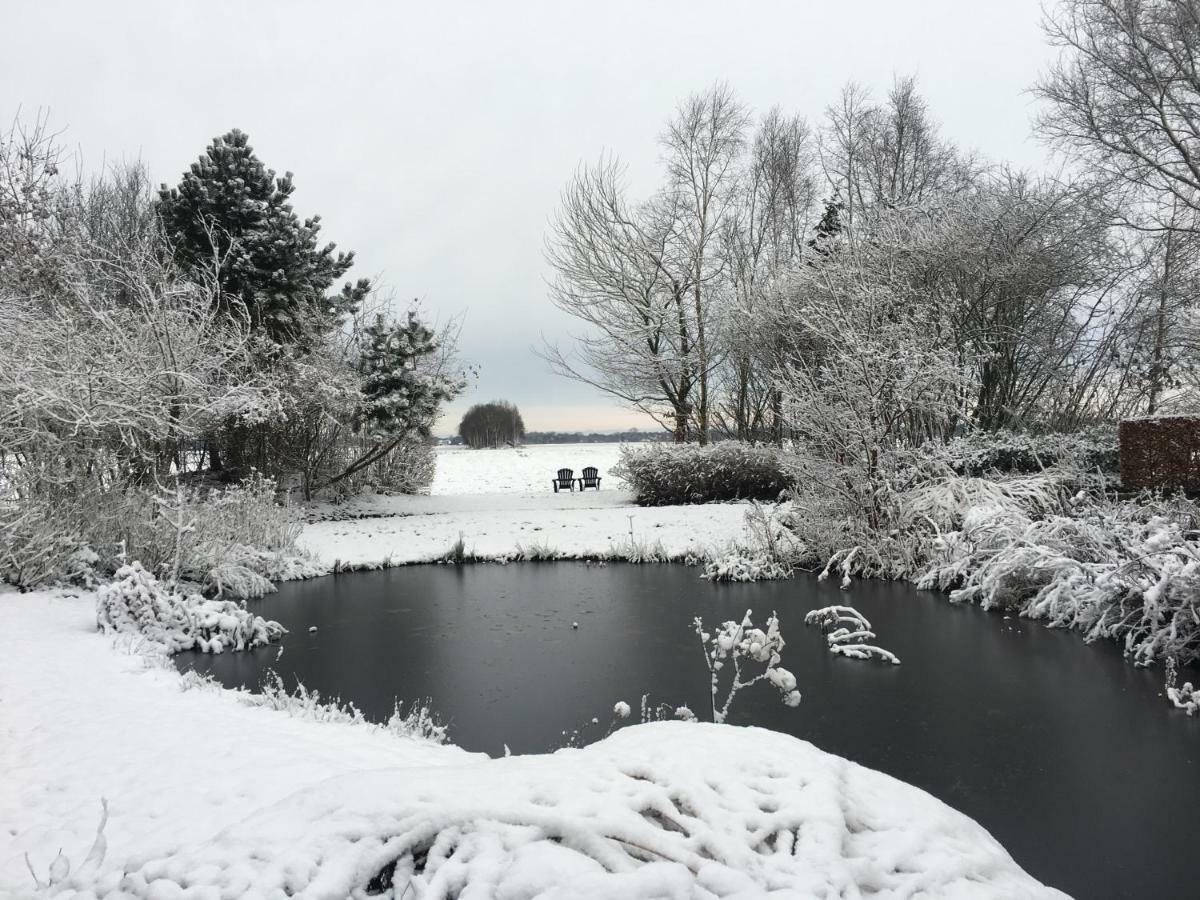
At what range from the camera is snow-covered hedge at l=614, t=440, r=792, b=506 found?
54.0 feet

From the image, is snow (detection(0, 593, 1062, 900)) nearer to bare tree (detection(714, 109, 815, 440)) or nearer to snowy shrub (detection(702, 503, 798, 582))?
snowy shrub (detection(702, 503, 798, 582))

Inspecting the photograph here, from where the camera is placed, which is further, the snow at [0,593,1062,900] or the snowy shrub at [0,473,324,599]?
the snowy shrub at [0,473,324,599]

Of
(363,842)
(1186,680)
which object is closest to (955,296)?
(1186,680)

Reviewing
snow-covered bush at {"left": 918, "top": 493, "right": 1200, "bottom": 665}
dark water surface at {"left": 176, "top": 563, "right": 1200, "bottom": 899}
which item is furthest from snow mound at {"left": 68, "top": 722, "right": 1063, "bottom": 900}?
snow-covered bush at {"left": 918, "top": 493, "right": 1200, "bottom": 665}

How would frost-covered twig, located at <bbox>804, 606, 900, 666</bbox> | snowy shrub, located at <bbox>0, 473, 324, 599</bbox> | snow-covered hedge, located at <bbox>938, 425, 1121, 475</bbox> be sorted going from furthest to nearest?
snow-covered hedge, located at <bbox>938, 425, 1121, 475</bbox>, snowy shrub, located at <bbox>0, 473, 324, 599</bbox>, frost-covered twig, located at <bbox>804, 606, 900, 666</bbox>

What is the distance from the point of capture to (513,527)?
46.5 ft

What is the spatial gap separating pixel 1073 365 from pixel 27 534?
54.0ft

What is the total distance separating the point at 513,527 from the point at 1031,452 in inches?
339

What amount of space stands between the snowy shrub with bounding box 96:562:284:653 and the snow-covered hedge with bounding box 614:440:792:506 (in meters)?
10.6

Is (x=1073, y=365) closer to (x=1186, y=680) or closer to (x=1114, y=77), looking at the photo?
(x=1114, y=77)

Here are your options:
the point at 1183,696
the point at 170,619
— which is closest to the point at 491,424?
the point at 170,619

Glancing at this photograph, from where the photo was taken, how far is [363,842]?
1.73 m

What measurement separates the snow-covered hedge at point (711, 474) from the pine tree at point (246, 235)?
8156 millimetres

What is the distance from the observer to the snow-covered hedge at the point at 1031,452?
1098 centimetres
